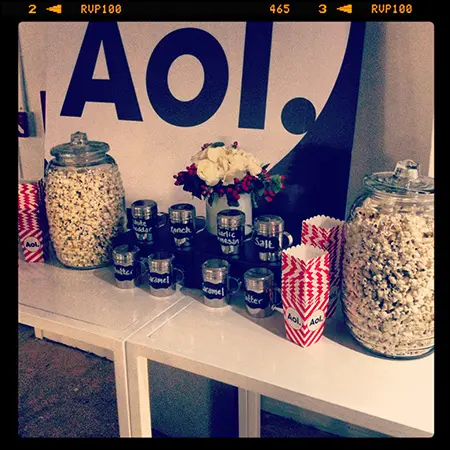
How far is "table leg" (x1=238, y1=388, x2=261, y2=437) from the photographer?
60.7 inches

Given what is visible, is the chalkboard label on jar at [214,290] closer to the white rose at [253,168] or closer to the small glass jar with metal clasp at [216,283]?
the small glass jar with metal clasp at [216,283]

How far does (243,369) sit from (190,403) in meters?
0.68

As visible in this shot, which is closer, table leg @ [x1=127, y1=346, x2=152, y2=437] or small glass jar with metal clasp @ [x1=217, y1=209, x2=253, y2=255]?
table leg @ [x1=127, y1=346, x2=152, y2=437]

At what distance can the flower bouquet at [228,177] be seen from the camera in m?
1.29

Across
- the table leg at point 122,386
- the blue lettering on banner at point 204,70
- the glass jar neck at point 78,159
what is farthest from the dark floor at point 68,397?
the blue lettering on banner at point 204,70

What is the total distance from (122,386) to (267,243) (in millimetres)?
458

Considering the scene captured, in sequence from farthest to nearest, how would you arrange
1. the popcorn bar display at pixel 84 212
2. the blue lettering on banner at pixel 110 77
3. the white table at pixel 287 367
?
the blue lettering on banner at pixel 110 77
the popcorn bar display at pixel 84 212
the white table at pixel 287 367

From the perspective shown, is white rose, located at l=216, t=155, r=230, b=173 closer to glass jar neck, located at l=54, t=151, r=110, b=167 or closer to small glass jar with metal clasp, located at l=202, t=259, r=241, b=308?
small glass jar with metal clasp, located at l=202, t=259, r=241, b=308

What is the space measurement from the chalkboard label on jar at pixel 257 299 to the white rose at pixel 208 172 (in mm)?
284

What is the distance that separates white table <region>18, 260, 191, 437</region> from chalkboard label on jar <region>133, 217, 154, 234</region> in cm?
15

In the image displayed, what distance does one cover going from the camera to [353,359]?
3.44 feet

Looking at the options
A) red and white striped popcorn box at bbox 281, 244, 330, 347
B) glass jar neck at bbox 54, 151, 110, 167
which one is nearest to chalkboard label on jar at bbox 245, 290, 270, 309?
red and white striped popcorn box at bbox 281, 244, 330, 347

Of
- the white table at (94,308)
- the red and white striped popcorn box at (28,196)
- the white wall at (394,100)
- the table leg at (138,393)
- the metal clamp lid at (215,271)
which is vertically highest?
the white wall at (394,100)

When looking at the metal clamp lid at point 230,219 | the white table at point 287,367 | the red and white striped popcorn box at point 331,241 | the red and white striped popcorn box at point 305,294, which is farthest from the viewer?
the metal clamp lid at point 230,219
